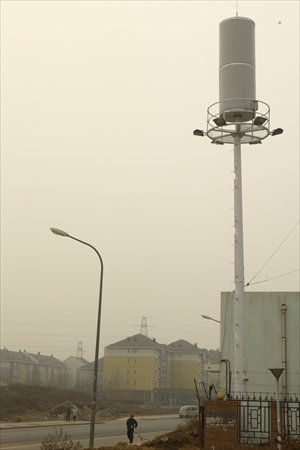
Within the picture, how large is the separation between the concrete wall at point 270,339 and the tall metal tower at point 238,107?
3.83 meters

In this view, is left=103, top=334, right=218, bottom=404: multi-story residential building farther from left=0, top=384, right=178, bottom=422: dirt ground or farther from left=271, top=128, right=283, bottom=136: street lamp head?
left=271, top=128, right=283, bottom=136: street lamp head

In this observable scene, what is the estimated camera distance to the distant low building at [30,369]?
130 metres

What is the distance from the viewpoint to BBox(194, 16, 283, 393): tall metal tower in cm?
2083

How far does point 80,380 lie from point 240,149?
118 m

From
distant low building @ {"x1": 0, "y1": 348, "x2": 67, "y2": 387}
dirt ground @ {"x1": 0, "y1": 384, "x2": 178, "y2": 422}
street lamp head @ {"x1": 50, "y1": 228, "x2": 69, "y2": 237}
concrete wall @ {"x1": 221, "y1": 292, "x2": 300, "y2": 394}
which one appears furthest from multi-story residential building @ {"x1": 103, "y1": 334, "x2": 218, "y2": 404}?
street lamp head @ {"x1": 50, "y1": 228, "x2": 69, "y2": 237}

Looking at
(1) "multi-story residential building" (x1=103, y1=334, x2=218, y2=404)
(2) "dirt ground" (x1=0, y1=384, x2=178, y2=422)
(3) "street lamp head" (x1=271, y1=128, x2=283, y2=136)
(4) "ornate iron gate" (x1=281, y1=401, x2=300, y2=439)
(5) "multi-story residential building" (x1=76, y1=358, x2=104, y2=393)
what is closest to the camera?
(4) "ornate iron gate" (x1=281, y1=401, x2=300, y2=439)

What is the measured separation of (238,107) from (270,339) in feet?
31.7

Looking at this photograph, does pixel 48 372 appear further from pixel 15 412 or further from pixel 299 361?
pixel 299 361

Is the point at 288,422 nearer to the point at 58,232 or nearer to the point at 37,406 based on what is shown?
the point at 58,232

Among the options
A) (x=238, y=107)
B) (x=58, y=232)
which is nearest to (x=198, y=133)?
(x=238, y=107)

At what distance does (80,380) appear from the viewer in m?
132

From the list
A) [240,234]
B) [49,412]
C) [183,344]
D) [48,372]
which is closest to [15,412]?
[49,412]

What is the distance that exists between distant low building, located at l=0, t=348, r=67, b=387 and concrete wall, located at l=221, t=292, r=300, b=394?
10271 cm

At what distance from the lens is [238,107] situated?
21.1 metres
